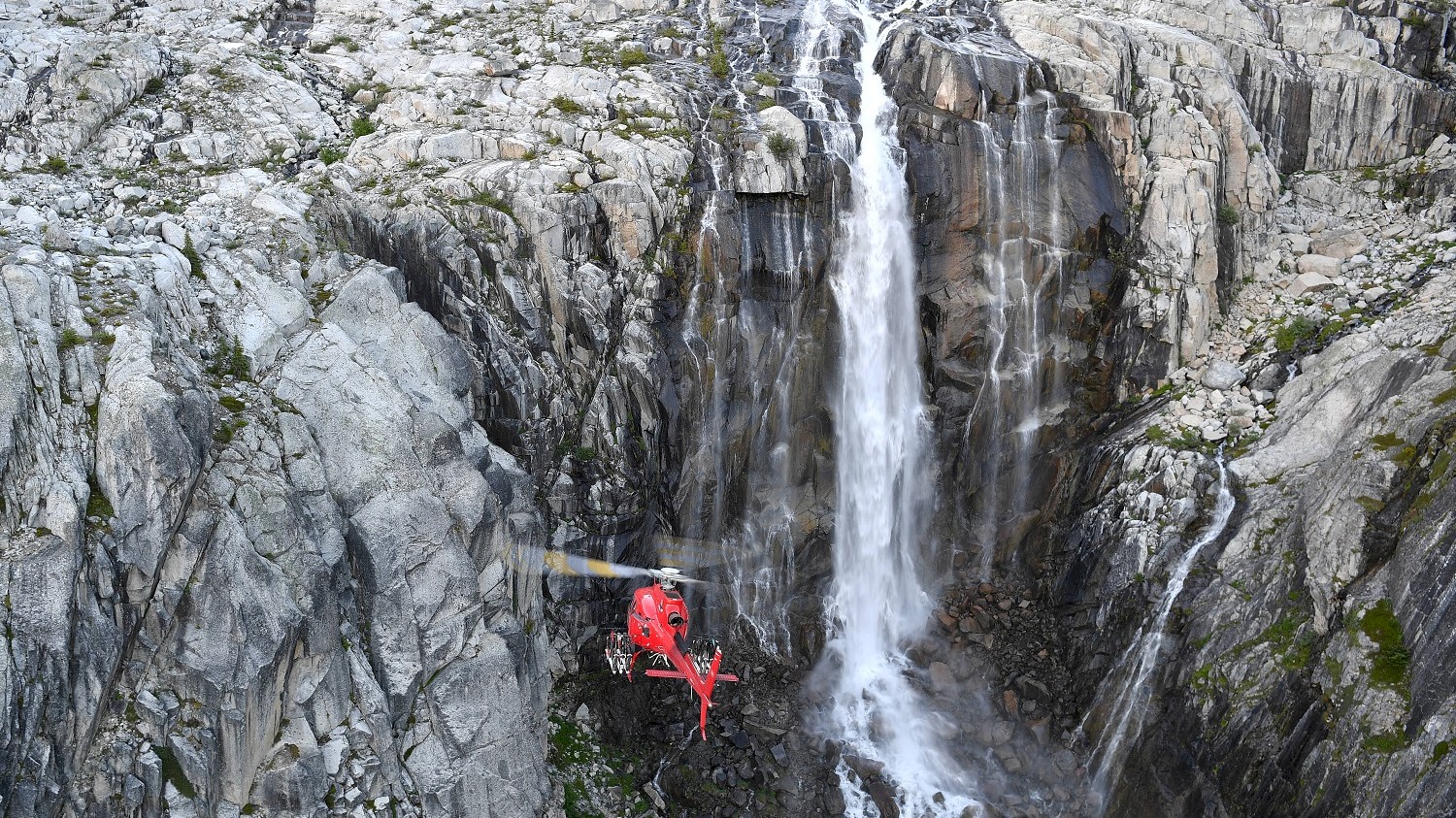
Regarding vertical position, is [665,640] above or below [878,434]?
below

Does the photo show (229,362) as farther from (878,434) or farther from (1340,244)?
(1340,244)

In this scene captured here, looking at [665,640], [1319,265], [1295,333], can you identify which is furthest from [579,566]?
[1319,265]

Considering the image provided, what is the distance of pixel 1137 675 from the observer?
1995 centimetres

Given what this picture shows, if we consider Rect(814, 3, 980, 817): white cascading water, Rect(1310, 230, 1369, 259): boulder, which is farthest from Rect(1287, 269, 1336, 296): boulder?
Rect(814, 3, 980, 817): white cascading water

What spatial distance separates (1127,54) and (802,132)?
1062cm

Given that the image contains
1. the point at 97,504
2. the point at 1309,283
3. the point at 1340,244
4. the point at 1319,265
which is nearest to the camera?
the point at 97,504

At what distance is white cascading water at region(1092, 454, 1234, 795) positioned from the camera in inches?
773

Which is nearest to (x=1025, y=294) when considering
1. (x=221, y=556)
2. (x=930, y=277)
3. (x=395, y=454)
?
(x=930, y=277)

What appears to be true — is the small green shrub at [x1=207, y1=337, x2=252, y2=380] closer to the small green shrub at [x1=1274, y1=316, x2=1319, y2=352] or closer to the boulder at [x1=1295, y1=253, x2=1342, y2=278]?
the small green shrub at [x1=1274, y1=316, x2=1319, y2=352]

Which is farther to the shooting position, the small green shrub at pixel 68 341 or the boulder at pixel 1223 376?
the boulder at pixel 1223 376

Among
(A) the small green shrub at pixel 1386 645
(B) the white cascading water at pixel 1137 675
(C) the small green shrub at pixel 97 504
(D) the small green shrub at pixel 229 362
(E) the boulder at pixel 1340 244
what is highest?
(D) the small green shrub at pixel 229 362

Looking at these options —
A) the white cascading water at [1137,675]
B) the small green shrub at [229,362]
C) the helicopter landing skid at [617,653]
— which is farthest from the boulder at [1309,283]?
the small green shrub at [229,362]

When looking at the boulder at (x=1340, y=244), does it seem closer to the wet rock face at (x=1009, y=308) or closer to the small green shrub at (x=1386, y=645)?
the wet rock face at (x=1009, y=308)

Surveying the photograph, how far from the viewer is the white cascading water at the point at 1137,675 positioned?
19625 mm
